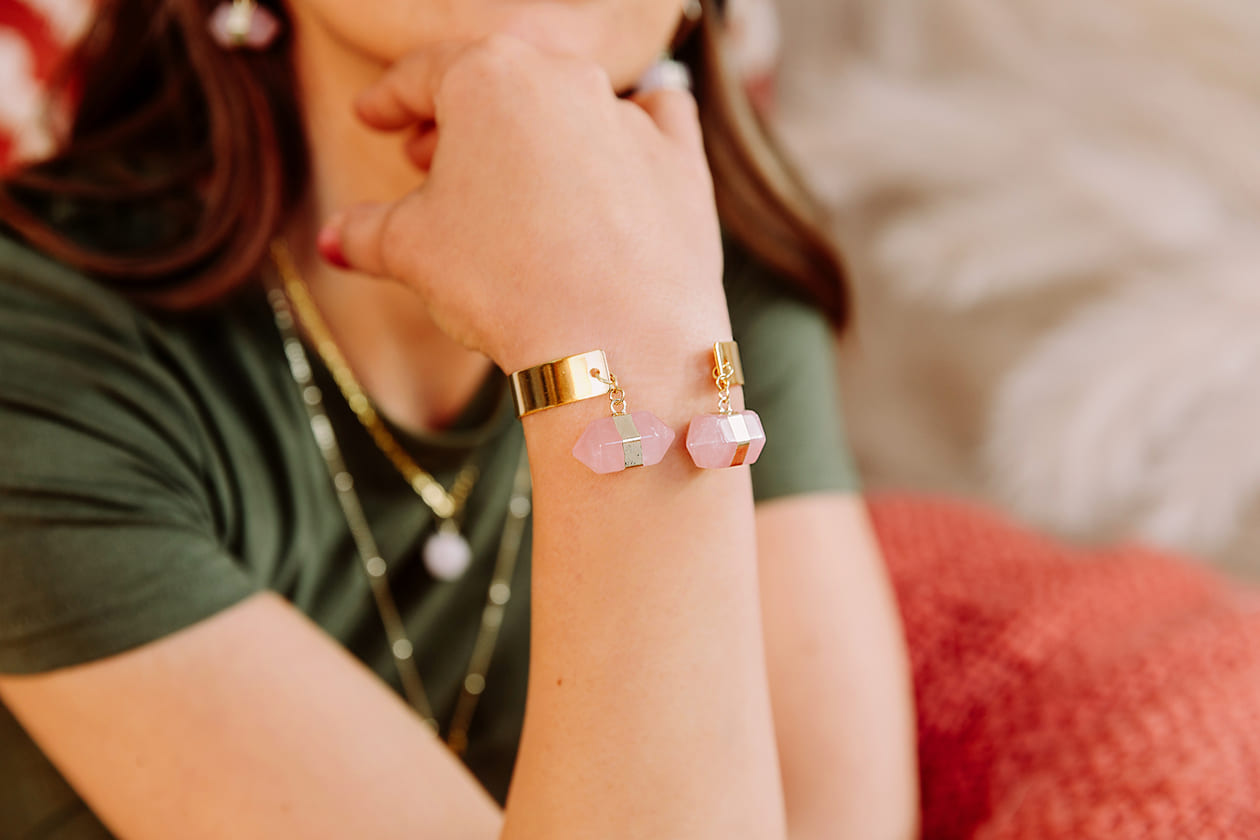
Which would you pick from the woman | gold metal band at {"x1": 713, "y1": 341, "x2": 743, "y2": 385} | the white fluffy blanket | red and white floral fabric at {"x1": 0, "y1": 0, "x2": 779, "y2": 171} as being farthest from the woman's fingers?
the white fluffy blanket

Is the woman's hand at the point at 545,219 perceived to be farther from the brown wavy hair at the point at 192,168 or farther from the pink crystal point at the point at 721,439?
the brown wavy hair at the point at 192,168

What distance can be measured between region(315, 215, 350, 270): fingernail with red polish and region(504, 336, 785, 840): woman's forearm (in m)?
0.23

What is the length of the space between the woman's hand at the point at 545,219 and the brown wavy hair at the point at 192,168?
0.21 m

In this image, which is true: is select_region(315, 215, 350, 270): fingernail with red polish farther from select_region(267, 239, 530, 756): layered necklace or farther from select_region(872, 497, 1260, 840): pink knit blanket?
select_region(872, 497, 1260, 840): pink knit blanket

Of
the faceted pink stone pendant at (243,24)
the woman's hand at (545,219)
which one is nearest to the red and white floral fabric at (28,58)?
the faceted pink stone pendant at (243,24)

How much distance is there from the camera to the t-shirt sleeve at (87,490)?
625 millimetres

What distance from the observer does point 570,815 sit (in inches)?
22.7

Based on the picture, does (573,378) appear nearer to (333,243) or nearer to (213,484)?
(333,243)

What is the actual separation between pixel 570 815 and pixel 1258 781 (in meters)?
0.51

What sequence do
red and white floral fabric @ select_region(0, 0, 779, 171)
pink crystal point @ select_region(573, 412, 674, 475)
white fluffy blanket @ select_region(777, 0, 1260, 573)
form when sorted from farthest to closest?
white fluffy blanket @ select_region(777, 0, 1260, 573), red and white floral fabric @ select_region(0, 0, 779, 171), pink crystal point @ select_region(573, 412, 674, 475)

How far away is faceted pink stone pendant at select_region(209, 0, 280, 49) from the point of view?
84 centimetres

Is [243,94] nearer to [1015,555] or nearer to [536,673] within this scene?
[536,673]

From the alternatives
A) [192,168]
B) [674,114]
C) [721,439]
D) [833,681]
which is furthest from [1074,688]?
[192,168]

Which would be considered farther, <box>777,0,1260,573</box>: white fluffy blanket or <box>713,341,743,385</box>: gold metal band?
<box>777,0,1260,573</box>: white fluffy blanket
